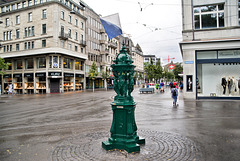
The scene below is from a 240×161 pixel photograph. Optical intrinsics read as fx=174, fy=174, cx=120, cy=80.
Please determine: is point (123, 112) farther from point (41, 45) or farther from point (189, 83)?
point (41, 45)

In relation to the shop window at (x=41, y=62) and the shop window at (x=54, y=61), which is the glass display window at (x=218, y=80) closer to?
the shop window at (x=54, y=61)

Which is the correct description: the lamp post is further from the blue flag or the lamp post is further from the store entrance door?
the store entrance door

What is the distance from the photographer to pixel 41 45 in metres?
34.7

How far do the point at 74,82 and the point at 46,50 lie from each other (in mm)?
9343

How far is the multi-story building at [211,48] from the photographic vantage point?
55.3 feet

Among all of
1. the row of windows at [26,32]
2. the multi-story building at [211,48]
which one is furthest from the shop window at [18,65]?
the multi-story building at [211,48]

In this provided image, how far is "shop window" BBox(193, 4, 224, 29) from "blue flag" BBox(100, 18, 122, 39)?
14.8 meters

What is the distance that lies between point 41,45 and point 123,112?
3486cm

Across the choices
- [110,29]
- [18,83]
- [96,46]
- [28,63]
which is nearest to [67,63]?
[28,63]

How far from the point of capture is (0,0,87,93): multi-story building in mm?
33906

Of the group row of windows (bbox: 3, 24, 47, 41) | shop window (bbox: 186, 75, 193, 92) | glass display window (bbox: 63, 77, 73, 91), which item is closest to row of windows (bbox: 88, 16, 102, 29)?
row of windows (bbox: 3, 24, 47, 41)

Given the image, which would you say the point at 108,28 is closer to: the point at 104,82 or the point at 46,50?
the point at 46,50

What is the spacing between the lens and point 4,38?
39.6m

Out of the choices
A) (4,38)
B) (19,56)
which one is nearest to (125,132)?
(19,56)
